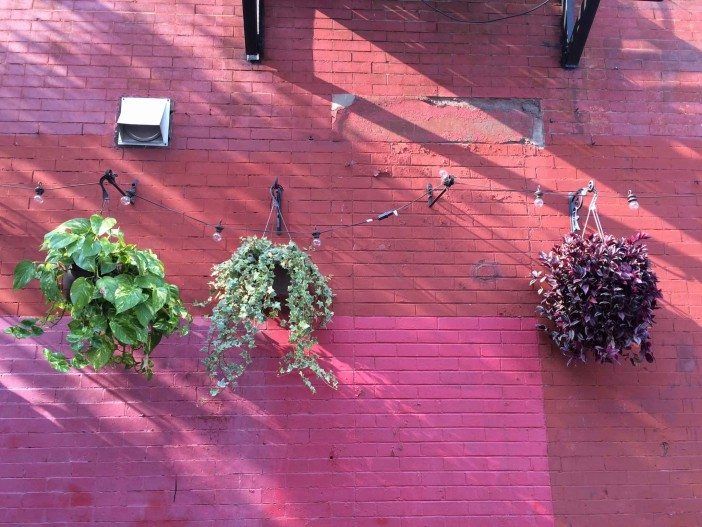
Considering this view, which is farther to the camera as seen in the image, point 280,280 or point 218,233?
point 218,233

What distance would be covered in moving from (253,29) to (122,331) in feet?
8.13

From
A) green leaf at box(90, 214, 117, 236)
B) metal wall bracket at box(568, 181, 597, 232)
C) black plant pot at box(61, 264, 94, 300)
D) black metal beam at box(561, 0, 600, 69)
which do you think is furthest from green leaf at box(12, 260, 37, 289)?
black metal beam at box(561, 0, 600, 69)

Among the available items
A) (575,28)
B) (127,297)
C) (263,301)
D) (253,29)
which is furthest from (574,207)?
(127,297)

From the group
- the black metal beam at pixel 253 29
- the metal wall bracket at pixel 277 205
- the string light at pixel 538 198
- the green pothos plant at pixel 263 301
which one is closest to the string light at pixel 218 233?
the green pothos plant at pixel 263 301

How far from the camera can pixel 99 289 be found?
3156 millimetres

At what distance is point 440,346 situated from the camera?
13.9ft

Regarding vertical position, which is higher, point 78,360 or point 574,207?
point 574,207

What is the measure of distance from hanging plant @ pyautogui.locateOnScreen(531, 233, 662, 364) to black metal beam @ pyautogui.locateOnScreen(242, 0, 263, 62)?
2671mm

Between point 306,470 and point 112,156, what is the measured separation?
261 cm

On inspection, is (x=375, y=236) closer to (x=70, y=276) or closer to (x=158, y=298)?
(x=158, y=298)

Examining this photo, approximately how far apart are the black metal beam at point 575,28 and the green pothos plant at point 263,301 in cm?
262

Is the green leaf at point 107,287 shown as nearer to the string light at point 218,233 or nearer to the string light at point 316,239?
the string light at point 218,233

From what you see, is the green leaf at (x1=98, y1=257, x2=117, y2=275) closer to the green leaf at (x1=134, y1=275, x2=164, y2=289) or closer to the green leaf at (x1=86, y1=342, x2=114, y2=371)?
the green leaf at (x1=134, y1=275, x2=164, y2=289)

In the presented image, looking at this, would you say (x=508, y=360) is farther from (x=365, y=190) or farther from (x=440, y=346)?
(x=365, y=190)
